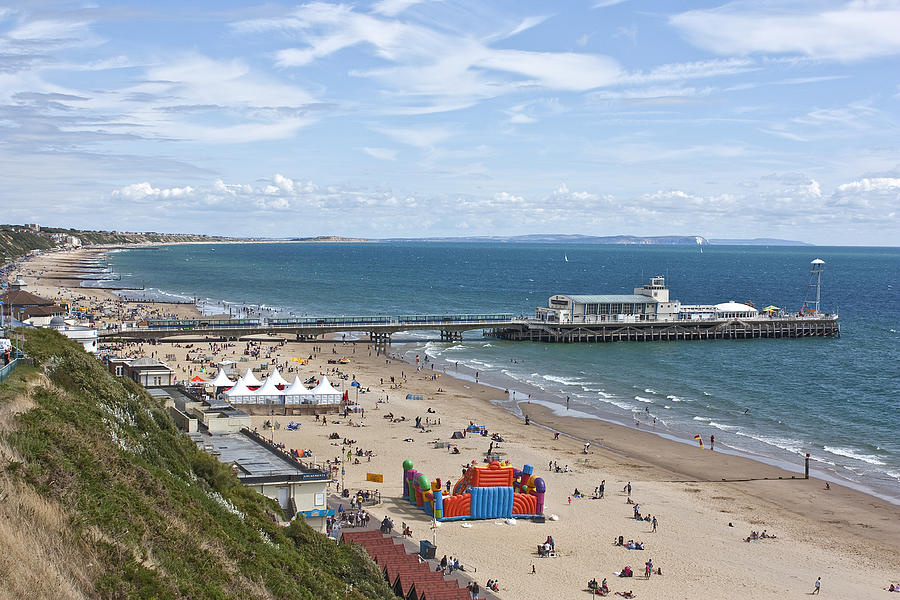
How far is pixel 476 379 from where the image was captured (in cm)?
6256

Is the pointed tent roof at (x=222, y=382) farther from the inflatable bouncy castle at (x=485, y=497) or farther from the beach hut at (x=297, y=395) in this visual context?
the inflatable bouncy castle at (x=485, y=497)

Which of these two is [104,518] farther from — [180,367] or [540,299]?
[540,299]

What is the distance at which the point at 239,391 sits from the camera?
47281mm

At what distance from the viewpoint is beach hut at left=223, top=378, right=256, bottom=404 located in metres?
46.6

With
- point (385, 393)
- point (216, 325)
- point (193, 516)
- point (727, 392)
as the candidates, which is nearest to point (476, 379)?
point (385, 393)

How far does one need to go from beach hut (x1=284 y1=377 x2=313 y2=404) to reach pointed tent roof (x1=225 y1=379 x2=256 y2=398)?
73.4 inches

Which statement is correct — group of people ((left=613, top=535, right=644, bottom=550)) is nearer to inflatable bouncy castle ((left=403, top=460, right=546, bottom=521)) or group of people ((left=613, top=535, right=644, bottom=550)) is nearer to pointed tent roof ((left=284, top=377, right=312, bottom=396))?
inflatable bouncy castle ((left=403, top=460, right=546, bottom=521))

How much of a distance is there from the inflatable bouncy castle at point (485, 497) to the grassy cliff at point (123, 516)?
10.9 meters

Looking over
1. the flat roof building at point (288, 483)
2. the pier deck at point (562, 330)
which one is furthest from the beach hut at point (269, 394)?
the pier deck at point (562, 330)

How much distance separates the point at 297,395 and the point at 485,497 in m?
19.0

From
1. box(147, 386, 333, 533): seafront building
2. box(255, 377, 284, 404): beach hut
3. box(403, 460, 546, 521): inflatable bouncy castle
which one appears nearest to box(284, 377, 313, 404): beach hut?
box(255, 377, 284, 404): beach hut

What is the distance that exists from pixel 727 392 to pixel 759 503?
24.4m

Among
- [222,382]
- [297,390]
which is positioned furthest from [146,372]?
[297,390]

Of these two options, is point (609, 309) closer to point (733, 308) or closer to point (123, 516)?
point (733, 308)
